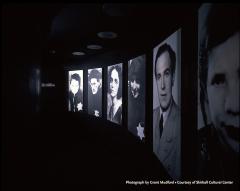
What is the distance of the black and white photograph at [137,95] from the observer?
5736 millimetres

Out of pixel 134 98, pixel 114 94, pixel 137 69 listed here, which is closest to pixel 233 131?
pixel 137 69

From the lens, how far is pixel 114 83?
822cm

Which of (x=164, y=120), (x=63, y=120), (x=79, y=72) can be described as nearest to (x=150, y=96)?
(x=164, y=120)

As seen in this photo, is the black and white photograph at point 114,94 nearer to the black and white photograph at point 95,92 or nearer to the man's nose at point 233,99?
the black and white photograph at point 95,92

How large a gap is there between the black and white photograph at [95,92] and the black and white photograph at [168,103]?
16.8 ft

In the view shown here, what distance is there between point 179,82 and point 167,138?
1.17 m

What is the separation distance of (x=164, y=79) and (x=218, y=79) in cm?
Result: 196

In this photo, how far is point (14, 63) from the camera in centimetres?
200

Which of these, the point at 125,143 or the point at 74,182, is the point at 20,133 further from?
the point at 125,143

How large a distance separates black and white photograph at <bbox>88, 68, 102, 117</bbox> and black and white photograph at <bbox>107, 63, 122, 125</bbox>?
2.70 ft

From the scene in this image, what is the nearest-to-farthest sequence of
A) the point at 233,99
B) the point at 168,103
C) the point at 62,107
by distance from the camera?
the point at 233,99 → the point at 168,103 → the point at 62,107

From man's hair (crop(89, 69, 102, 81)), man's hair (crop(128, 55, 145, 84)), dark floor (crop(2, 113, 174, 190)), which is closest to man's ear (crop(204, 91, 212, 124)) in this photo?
dark floor (crop(2, 113, 174, 190))

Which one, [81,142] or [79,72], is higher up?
[79,72]

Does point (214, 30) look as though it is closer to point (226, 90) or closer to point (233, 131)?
point (226, 90)
